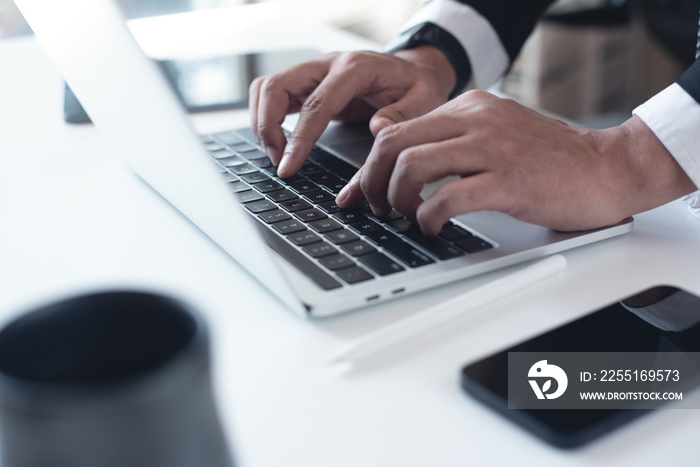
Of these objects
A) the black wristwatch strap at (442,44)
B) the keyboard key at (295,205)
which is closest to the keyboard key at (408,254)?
the keyboard key at (295,205)

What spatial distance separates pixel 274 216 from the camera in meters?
0.58

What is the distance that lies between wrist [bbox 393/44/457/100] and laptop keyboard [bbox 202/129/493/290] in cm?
23

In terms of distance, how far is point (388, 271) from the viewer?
487mm

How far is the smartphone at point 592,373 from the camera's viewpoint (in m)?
0.35

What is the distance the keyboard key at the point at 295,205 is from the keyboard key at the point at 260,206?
0.01 m

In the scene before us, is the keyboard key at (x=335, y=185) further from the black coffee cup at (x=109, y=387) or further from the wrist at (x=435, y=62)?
the black coffee cup at (x=109, y=387)

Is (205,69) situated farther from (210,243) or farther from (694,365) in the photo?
(694,365)

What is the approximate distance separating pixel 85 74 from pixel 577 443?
18.0 inches

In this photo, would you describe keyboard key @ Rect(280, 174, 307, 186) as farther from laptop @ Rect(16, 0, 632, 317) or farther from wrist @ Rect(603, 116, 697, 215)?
wrist @ Rect(603, 116, 697, 215)

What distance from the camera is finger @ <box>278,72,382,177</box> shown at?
2.23 feet

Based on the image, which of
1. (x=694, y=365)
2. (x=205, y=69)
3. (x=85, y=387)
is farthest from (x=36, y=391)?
(x=205, y=69)

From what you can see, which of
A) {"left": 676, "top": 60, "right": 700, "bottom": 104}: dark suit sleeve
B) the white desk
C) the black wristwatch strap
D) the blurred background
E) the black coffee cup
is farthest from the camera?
the blurred background

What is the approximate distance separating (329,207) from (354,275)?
5.2 inches

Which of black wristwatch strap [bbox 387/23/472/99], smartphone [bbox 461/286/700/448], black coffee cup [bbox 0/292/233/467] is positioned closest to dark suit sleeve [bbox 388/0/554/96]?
black wristwatch strap [bbox 387/23/472/99]
